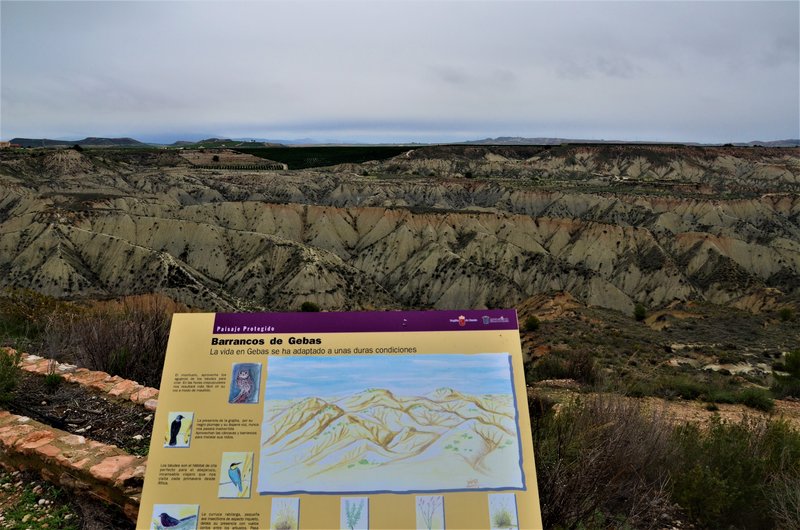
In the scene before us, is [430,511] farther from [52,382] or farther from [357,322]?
[52,382]

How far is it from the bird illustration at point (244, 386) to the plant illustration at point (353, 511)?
1.26 m

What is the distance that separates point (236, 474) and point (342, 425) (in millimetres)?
933

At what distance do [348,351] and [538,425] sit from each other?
3.60 meters

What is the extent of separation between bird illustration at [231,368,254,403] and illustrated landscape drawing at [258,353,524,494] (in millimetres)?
168

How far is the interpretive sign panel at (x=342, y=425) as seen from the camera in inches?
154

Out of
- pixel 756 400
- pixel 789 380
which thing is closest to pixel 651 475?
pixel 756 400

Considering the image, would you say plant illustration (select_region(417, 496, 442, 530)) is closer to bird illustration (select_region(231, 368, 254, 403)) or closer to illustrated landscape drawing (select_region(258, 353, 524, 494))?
illustrated landscape drawing (select_region(258, 353, 524, 494))

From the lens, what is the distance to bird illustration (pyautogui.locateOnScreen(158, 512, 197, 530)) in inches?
152

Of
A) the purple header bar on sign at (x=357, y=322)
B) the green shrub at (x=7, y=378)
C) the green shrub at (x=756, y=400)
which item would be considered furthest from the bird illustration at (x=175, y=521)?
the green shrub at (x=756, y=400)

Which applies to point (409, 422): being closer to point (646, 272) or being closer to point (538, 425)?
point (538, 425)

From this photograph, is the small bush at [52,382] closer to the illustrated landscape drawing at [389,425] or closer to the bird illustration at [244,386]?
the bird illustration at [244,386]

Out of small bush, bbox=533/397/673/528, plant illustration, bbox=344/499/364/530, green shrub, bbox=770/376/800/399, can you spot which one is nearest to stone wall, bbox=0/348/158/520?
plant illustration, bbox=344/499/364/530

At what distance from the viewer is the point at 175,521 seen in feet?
12.7

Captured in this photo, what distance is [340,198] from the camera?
84.1 m
